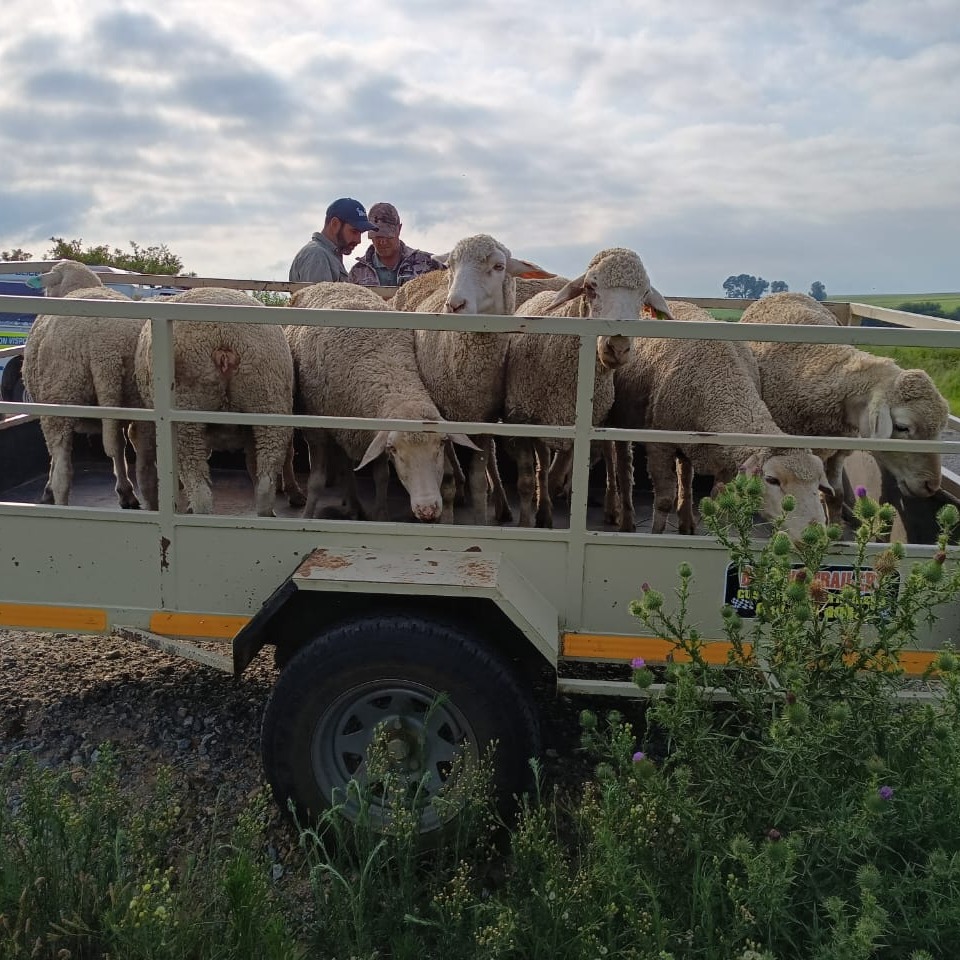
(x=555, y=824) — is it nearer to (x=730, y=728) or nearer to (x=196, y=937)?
(x=730, y=728)

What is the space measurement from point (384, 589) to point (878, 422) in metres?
3.47

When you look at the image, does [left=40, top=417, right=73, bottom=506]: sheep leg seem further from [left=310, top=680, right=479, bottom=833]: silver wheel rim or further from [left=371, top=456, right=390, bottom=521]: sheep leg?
[left=310, top=680, right=479, bottom=833]: silver wheel rim

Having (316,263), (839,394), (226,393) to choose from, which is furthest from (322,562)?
(316,263)

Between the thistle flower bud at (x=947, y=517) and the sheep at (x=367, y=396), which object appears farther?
the sheep at (x=367, y=396)

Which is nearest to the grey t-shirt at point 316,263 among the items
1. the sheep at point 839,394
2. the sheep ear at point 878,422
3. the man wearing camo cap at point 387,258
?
the man wearing camo cap at point 387,258

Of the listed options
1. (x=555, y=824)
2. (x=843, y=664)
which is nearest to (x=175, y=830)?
(x=555, y=824)

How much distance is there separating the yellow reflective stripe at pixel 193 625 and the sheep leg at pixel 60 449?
2.11 meters

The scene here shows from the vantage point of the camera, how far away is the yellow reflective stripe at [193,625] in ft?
11.3

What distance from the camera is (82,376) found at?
516 cm

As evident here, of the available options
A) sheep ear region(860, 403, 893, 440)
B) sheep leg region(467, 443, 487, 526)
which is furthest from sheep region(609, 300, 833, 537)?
sheep leg region(467, 443, 487, 526)

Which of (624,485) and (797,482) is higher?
(797,482)

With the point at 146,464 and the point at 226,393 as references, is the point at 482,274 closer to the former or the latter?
the point at 226,393

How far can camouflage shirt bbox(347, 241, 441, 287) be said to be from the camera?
27.9ft

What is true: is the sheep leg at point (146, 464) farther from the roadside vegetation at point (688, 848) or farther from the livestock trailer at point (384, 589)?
the roadside vegetation at point (688, 848)
